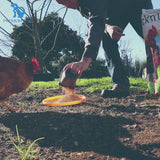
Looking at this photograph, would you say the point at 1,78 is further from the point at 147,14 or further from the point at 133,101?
the point at 147,14

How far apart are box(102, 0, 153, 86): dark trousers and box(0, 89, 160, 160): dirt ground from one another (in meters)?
0.64

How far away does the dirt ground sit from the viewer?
1.46m

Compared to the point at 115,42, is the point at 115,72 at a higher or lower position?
lower

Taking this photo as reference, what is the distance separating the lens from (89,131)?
1.82 meters

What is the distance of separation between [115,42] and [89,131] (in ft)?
6.07

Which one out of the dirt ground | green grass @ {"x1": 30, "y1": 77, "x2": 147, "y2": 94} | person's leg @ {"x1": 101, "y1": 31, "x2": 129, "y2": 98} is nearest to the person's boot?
person's leg @ {"x1": 101, "y1": 31, "x2": 129, "y2": 98}

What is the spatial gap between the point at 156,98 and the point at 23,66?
72.7 inches

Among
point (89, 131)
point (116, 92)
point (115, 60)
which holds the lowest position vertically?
point (89, 131)

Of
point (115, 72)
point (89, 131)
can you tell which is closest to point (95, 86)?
point (115, 72)

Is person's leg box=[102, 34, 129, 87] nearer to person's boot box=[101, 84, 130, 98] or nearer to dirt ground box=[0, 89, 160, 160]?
person's boot box=[101, 84, 130, 98]

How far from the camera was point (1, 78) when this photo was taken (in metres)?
2.51

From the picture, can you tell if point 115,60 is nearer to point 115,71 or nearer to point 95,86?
point 115,71

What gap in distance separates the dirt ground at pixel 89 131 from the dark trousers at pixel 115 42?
2.09ft

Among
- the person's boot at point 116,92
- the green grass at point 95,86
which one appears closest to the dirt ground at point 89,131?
the person's boot at point 116,92
